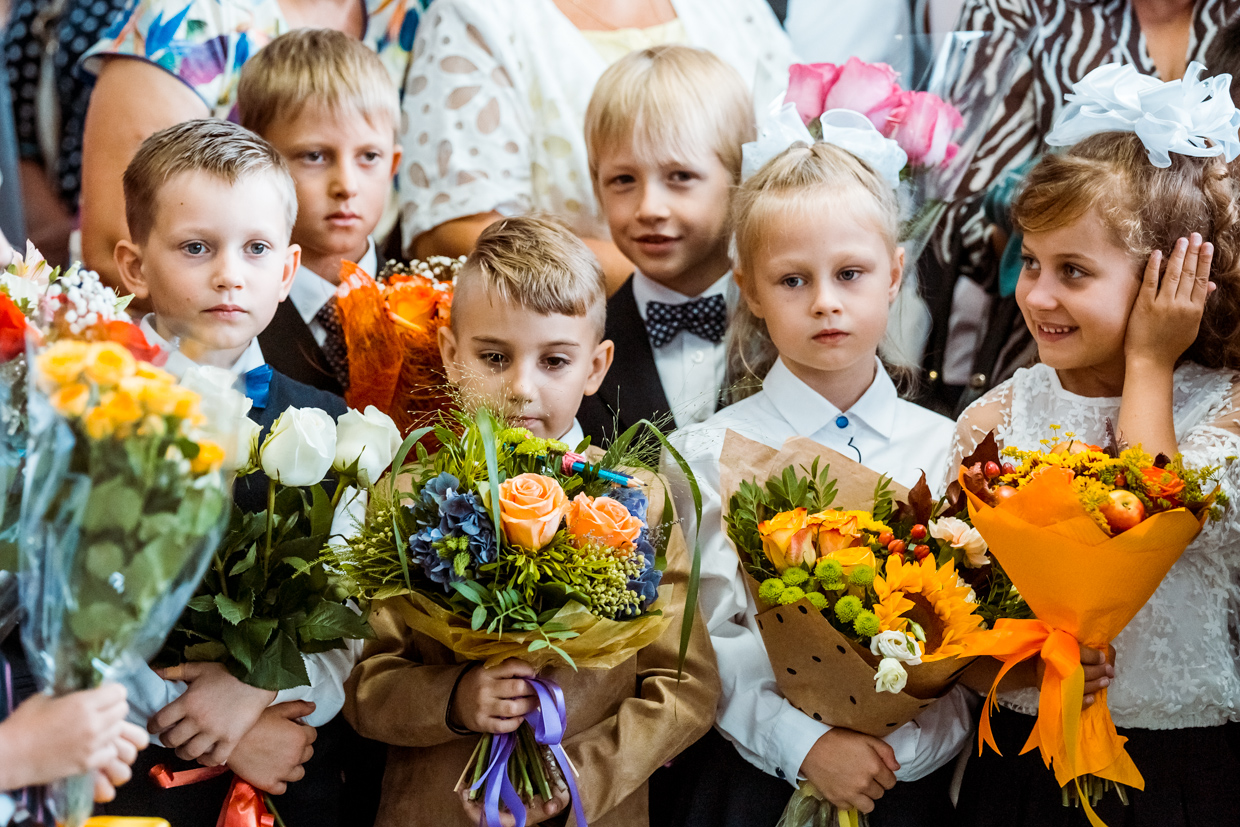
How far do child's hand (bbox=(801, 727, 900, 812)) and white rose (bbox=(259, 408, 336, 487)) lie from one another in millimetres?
958

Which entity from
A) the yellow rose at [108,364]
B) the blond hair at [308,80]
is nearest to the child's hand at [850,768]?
the yellow rose at [108,364]

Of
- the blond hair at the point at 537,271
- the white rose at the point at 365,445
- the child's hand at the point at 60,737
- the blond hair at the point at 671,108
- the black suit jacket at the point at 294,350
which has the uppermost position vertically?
the blond hair at the point at 671,108

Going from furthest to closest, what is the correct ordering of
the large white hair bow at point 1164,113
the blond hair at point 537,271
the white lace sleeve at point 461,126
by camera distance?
the white lace sleeve at point 461,126 → the blond hair at point 537,271 → the large white hair bow at point 1164,113

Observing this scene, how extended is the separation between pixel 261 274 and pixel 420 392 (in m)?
0.43

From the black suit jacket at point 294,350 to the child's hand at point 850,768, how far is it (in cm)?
135

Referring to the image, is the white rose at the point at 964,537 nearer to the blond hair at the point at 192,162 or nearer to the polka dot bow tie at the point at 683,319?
the polka dot bow tie at the point at 683,319

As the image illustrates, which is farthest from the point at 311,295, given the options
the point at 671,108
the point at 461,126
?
the point at 671,108

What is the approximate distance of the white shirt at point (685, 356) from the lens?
2537 mm

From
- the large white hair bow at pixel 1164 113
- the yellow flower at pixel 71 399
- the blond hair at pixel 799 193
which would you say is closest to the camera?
the yellow flower at pixel 71 399

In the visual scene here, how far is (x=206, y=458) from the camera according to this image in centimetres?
121

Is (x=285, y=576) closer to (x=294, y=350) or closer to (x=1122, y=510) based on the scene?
(x=294, y=350)

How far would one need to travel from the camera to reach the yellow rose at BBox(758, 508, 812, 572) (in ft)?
5.65

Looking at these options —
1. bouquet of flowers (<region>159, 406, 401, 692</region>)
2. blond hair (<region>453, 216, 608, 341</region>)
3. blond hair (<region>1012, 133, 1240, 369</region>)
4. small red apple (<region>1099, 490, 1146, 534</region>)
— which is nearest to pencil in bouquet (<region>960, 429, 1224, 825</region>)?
small red apple (<region>1099, 490, 1146, 534</region>)

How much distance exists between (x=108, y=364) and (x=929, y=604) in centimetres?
123
